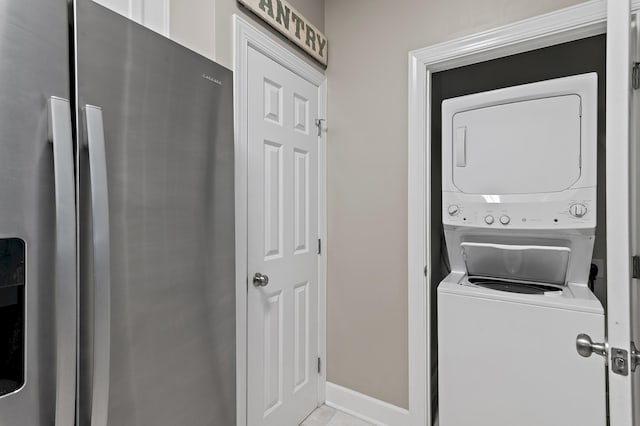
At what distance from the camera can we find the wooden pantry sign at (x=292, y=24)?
1.60 meters

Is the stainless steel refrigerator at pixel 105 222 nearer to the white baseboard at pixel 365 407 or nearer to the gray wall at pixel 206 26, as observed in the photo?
the gray wall at pixel 206 26

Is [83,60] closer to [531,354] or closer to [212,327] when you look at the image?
[212,327]

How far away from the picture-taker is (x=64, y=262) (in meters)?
0.66

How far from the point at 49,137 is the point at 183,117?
1.16 ft

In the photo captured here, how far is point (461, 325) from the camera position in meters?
1.67

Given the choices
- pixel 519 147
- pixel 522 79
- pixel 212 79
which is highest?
pixel 522 79

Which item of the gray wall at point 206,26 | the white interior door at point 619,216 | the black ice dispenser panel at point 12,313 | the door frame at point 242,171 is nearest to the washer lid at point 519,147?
the white interior door at point 619,216

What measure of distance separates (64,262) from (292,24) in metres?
1.68

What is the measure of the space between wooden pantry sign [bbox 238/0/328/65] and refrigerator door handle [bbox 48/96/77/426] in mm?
1149

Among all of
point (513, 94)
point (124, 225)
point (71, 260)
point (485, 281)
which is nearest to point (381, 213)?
point (485, 281)

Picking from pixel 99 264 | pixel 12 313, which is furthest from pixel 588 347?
pixel 12 313

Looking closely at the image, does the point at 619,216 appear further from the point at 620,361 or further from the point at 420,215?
the point at 420,215

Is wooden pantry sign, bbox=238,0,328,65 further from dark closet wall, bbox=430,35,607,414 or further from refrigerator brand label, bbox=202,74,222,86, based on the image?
dark closet wall, bbox=430,35,607,414

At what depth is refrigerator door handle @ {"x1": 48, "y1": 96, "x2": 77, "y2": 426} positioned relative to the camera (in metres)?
0.65
